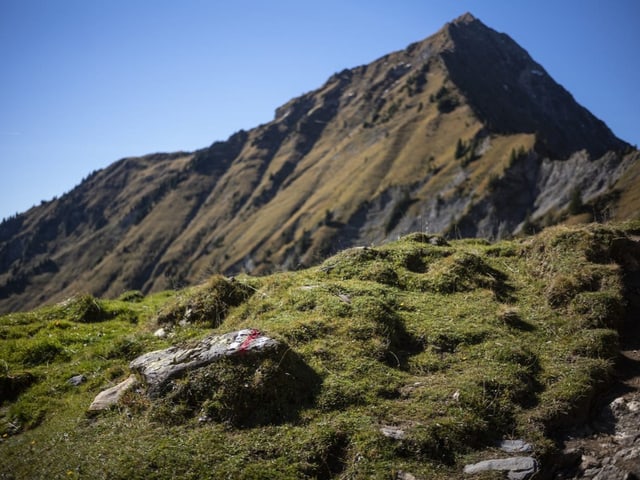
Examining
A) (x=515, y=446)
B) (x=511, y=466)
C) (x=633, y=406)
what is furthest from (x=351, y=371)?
(x=633, y=406)

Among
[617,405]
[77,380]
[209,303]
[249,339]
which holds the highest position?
[209,303]

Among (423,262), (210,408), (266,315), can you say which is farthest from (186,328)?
(423,262)

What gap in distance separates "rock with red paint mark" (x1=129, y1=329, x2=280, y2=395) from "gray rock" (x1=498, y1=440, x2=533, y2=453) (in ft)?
15.1

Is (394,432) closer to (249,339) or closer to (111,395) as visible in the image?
(249,339)

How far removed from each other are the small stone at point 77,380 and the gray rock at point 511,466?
9.49 meters

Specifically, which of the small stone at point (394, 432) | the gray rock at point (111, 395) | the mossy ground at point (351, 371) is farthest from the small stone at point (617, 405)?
the gray rock at point (111, 395)

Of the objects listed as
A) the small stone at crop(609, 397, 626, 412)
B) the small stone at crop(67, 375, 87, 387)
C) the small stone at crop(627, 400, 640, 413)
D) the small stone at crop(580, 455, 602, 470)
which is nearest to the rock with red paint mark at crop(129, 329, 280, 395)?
the small stone at crop(67, 375, 87, 387)

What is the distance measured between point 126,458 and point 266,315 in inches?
210

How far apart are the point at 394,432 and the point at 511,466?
1.91 meters

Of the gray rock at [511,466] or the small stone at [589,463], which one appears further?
the small stone at [589,463]

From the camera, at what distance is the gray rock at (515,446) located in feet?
24.3

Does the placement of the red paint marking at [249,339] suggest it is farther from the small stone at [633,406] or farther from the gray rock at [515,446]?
the small stone at [633,406]

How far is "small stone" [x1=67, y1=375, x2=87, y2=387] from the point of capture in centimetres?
1120

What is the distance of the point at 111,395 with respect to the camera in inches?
390
